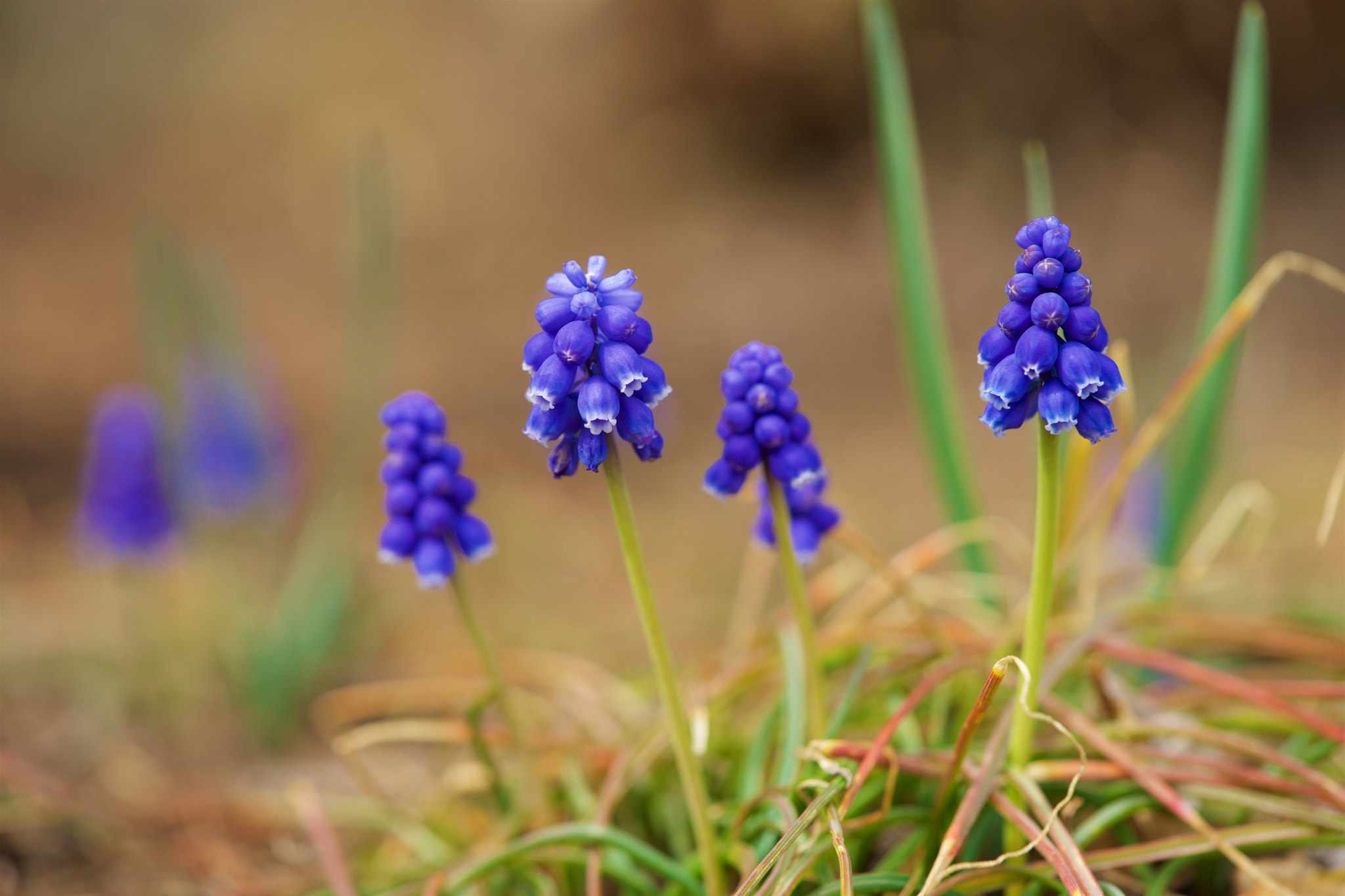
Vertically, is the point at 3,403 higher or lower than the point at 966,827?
higher

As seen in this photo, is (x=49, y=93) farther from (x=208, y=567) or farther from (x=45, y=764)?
(x=45, y=764)

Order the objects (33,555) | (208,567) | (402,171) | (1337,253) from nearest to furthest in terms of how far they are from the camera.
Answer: (208,567) → (33,555) → (1337,253) → (402,171)

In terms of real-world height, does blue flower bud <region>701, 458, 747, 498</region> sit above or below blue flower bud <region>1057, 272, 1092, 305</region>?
below

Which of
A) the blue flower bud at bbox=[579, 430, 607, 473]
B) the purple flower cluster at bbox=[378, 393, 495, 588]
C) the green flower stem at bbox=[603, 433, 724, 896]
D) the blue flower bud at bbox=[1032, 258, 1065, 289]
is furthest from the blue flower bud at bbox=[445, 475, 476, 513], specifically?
the blue flower bud at bbox=[1032, 258, 1065, 289]

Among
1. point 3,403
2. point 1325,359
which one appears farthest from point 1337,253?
point 3,403

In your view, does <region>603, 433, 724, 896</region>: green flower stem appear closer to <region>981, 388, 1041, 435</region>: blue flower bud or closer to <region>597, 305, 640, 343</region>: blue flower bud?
<region>597, 305, 640, 343</region>: blue flower bud

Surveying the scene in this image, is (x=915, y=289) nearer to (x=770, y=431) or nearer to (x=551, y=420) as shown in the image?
(x=770, y=431)

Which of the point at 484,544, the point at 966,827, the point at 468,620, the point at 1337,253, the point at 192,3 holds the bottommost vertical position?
the point at 966,827
